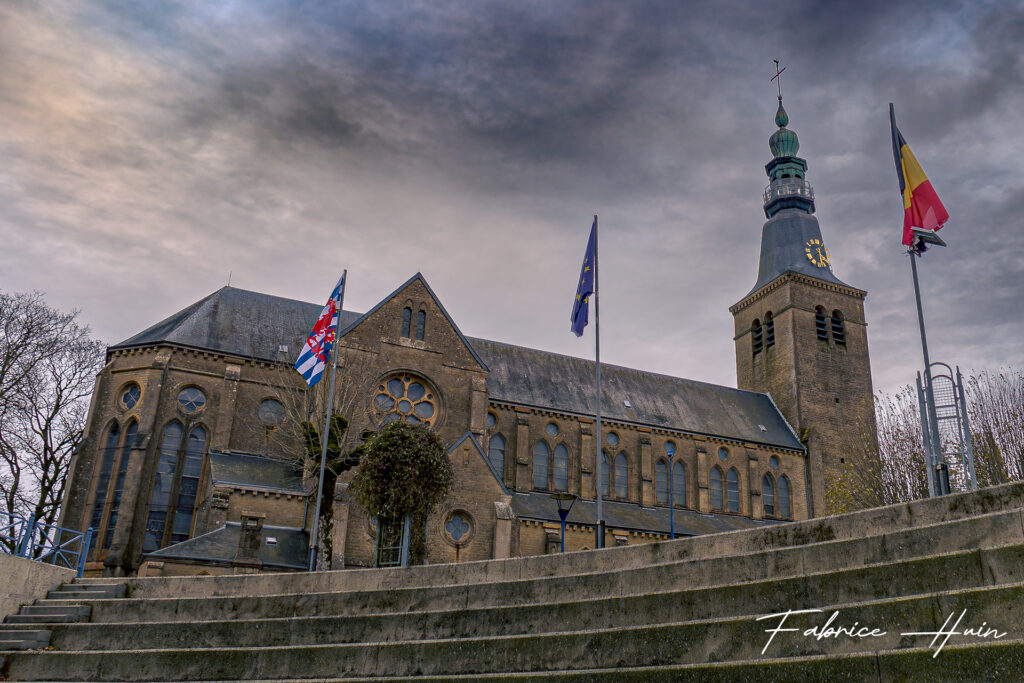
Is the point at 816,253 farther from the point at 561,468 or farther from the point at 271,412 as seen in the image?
the point at 271,412

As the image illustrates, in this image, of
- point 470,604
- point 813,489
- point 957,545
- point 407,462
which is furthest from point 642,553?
point 813,489

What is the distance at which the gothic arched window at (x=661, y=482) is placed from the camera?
44016mm

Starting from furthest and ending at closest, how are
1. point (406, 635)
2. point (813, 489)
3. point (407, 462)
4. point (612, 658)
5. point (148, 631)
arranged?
point (813, 489) < point (407, 462) < point (148, 631) < point (406, 635) < point (612, 658)

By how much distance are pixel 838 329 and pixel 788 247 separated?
6247 mm

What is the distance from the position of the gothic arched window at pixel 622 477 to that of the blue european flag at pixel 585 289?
65.0 ft

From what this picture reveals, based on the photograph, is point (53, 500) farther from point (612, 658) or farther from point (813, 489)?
point (813, 489)

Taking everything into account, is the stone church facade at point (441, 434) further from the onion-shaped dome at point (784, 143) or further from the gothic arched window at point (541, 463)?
the onion-shaped dome at point (784, 143)

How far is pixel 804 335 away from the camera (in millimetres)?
50969

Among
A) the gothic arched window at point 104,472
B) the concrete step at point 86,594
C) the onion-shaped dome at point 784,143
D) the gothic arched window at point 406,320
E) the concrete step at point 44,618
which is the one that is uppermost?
the onion-shaped dome at point 784,143

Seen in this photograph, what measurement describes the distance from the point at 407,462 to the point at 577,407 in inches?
799

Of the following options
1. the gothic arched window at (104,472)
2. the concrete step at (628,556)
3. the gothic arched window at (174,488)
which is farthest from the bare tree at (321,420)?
the concrete step at (628,556)

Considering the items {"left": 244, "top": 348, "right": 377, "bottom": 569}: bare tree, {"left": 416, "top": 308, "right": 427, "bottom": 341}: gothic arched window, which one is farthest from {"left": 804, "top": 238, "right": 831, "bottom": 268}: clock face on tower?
{"left": 244, "top": 348, "right": 377, "bottom": 569}: bare tree

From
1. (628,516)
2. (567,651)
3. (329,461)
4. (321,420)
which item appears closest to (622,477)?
(628,516)

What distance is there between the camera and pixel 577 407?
143 ft
